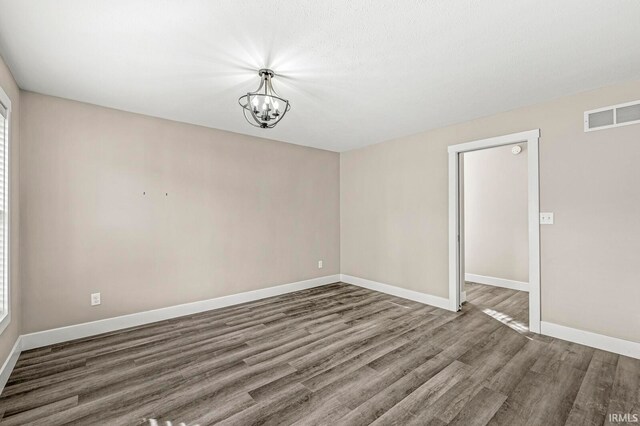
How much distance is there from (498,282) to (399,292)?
2.09 m

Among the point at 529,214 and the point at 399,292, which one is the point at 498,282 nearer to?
the point at 399,292

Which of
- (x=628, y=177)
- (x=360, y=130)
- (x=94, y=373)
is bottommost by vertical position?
(x=94, y=373)

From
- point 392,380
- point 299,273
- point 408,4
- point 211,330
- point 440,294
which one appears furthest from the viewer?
point 299,273

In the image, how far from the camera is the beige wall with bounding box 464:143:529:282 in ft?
16.7

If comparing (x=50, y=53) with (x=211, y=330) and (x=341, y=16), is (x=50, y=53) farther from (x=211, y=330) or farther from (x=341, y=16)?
(x=211, y=330)

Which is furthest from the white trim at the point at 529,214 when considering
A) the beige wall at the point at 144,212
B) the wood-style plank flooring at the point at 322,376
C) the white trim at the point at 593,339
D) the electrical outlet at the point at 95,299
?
the electrical outlet at the point at 95,299

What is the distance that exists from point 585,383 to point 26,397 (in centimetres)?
427

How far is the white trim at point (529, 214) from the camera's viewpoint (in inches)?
128

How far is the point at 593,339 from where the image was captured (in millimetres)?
2859

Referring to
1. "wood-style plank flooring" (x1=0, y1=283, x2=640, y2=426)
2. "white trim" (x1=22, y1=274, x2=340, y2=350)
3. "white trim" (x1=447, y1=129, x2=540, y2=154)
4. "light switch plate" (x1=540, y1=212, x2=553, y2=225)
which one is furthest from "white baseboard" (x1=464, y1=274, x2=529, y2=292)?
"white trim" (x1=22, y1=274, x2=340, y2=350)

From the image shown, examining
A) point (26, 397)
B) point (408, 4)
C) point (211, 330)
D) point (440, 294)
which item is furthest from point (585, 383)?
point (26, 397)

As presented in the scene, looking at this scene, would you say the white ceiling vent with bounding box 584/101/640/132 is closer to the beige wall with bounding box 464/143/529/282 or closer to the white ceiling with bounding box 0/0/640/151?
the white ceiling with bounding box 0/0/640/151

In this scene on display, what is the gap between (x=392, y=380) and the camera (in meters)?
2.31

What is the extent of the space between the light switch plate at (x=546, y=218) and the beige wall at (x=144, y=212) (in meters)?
3.41
